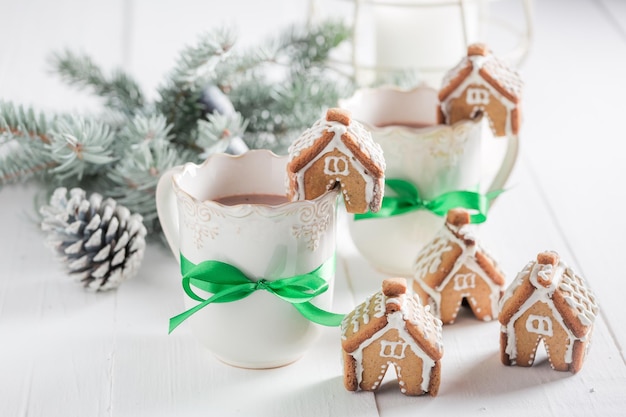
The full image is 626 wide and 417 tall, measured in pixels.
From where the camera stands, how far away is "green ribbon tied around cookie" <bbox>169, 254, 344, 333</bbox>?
1.04 metres

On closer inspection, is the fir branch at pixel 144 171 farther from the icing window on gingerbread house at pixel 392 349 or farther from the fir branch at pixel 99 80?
the icing window on gingerbread house at pixel 392 349

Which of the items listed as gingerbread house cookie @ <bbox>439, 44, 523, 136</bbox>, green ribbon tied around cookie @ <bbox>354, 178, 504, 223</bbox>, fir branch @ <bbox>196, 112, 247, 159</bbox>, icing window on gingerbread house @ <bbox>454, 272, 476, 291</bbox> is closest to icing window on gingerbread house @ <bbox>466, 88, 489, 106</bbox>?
gingerbread house cookie @ <bbox>439, 44, 523, 136</bbox>

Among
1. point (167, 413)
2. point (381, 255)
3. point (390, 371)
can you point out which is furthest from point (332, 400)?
point (381, 255)

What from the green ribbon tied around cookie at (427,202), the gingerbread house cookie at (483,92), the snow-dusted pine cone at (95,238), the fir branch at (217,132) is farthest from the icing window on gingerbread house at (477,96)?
the snow-dusted pine cone at (95,238)

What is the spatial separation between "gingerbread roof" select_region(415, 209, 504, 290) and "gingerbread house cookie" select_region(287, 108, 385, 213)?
160 millimetres

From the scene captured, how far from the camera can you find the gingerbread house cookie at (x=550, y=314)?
3.41 feet

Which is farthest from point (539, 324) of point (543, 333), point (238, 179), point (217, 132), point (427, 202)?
point (217, 132)

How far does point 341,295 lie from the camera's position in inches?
50.6

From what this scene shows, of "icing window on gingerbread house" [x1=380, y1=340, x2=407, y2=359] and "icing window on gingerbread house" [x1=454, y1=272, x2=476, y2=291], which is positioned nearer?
"icing window on gingerbread house" [x1=380, y1=340, x2=407, y2=359]

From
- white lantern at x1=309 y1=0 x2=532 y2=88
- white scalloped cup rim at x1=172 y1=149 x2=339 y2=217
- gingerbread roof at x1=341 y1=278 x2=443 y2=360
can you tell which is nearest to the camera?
gingerbread roof at x1=341 y1=278 x2=443 y2=360

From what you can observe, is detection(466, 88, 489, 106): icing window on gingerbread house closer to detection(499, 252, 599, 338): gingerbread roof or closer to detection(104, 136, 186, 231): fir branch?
detection(499, 252, 599, 338): gingerbread roof

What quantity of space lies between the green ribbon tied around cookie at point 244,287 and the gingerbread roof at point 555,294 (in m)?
0.20

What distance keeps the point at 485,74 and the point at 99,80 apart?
0.64 meters

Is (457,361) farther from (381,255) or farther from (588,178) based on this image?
(588,178)
